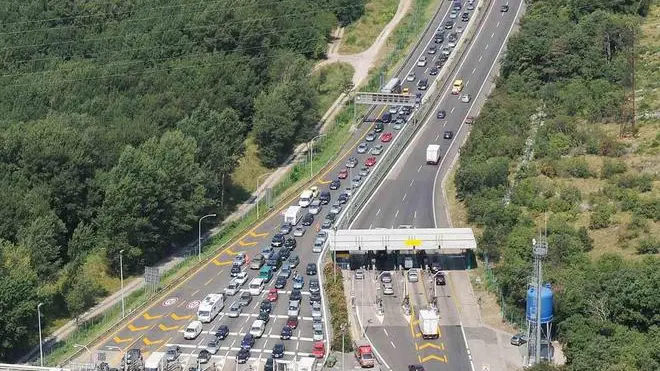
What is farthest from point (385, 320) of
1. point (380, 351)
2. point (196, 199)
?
point (196, 199)

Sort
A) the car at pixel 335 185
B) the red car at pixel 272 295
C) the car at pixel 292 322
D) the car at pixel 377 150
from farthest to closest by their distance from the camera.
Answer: the car at pixel 377 150, the car at pixel 335 185, the red car at pixel 272 295, the car at pixel 292 322

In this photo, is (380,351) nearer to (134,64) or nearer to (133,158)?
(133,158)

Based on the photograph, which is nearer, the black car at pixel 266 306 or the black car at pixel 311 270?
the black car at pixel 266 306

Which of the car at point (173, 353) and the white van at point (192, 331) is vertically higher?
the car at point (173, 353)

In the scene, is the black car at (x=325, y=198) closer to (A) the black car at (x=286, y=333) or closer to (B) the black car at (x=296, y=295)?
(B) the black car at (x=296, y=295)

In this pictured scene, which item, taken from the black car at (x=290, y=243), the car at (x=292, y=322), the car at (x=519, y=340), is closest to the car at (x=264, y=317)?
the car at (x=292, y=322)

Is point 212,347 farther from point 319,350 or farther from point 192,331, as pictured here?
point 319,350

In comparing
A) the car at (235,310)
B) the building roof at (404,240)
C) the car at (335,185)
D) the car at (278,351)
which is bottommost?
the car at (335,185)

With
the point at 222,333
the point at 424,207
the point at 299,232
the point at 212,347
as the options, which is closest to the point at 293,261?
the point at 299,232
